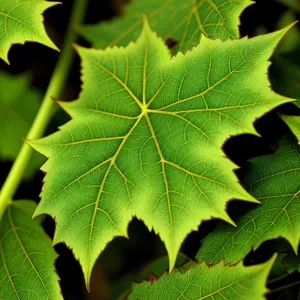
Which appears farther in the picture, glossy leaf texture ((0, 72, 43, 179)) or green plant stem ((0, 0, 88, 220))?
glossy leaf texture ((0, 72, 43, 179))

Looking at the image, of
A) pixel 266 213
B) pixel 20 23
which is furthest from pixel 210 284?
pixel 20 23

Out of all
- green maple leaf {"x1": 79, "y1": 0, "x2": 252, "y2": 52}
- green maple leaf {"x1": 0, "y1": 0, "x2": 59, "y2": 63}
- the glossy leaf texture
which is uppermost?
green maple leaf {"x1": 0, "y1": 0, "x2": 59, "y2": 63}

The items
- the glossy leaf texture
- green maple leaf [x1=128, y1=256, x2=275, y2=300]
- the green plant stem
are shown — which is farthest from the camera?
the glossy leaf texture

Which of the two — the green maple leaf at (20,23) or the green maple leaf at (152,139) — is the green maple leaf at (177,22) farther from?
the green maple leaf at (20,23)

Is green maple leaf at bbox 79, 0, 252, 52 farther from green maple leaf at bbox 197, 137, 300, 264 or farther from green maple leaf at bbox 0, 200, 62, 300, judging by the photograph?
green maple leaf at bbox 0, 200, 62, 300

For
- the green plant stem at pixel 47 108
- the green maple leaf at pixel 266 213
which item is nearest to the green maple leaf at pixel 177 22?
the green plant stem at pixel 47 108

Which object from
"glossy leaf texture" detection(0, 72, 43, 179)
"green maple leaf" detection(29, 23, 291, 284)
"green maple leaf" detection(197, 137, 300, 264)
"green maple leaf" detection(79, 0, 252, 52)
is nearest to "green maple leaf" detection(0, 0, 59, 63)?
"green maple leaf" detection(29, 23, 291, 284)

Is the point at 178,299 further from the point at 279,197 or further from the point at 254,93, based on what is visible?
the point at 254,93
